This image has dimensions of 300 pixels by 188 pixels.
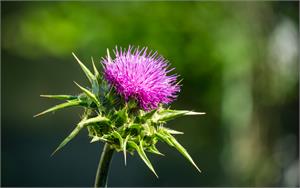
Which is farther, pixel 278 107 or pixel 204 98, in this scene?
pixel 204 98

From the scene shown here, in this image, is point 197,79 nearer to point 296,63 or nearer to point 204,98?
point 204,98

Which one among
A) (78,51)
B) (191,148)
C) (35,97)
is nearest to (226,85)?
(191,148)

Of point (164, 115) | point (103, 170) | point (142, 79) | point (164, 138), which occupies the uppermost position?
point (142, 79)

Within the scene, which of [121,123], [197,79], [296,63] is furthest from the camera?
[197,79]

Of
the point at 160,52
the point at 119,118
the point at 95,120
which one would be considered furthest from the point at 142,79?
the point at 160,52

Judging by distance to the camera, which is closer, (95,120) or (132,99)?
(95,120)

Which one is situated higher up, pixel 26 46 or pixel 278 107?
pixel 26 46

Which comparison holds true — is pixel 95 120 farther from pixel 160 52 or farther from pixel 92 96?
pixel 160 52
